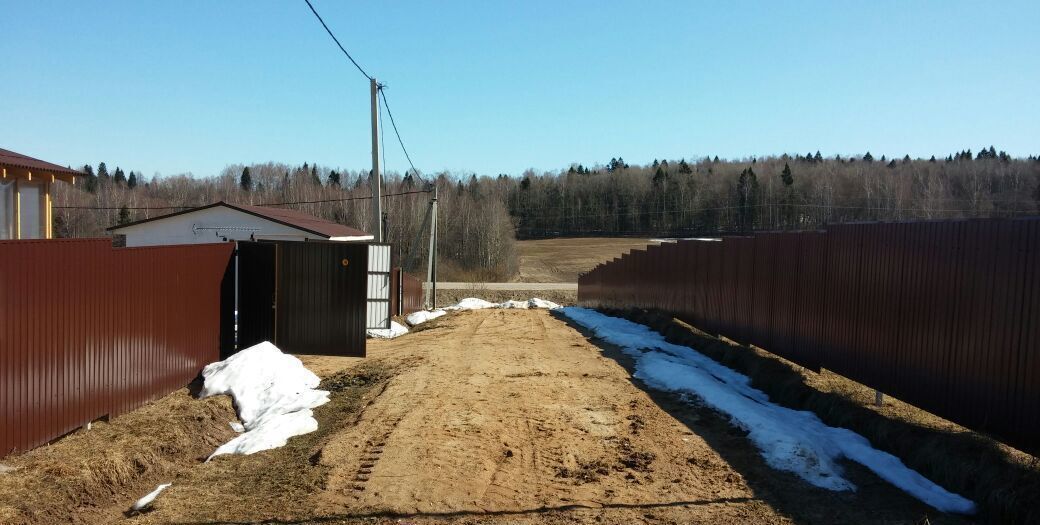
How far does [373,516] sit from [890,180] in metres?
78.9

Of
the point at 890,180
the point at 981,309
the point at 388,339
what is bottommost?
the point at 388,339

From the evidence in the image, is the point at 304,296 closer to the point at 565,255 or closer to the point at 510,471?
the point at 510,471

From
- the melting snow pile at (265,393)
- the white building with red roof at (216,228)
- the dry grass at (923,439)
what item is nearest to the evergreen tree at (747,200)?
the white building with red roof at (216,228)

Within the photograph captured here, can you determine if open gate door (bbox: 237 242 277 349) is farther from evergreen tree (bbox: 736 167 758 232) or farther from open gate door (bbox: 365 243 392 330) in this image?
evergreen tree (bbox: 736 167 758 232)

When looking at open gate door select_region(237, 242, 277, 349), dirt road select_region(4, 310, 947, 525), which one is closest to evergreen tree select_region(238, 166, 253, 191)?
open gate door select_region(237, 242, 277, 349)

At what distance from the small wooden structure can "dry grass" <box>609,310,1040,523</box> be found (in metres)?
12.4

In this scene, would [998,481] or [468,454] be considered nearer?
[998,481]

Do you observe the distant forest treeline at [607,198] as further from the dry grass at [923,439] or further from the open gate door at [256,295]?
the dry grass at [923,439]

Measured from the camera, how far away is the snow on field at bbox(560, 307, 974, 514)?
5.91 meters

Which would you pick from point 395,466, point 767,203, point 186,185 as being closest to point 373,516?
point 395,466

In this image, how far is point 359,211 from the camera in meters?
69.6

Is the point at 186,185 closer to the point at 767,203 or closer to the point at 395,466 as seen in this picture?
the point at 767,203

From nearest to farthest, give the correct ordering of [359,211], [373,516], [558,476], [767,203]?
[373,516] < [558,476] < [359,211] < [767,203]

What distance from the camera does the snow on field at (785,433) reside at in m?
5.91
